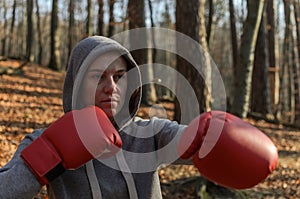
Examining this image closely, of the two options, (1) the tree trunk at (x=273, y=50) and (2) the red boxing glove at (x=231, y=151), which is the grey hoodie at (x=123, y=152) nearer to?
(2) the red boxing glove at (x=231, y=151)

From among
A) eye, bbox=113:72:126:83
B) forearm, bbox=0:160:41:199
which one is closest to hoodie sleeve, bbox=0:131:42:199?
forearm, bbox=0:160:41:199

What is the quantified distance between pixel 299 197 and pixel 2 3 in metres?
30.1

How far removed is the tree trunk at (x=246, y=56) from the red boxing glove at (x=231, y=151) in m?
7.19

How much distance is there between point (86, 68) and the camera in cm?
184

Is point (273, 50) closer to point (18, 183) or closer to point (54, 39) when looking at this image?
point (54, 39)

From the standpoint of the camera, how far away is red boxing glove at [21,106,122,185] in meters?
1.52

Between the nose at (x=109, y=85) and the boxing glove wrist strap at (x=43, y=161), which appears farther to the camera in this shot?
the nose at (x=109, y=85)

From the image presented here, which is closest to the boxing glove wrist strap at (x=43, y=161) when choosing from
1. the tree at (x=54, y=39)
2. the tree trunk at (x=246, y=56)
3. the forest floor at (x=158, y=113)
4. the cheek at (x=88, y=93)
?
the cheek at (x=88, y=93)

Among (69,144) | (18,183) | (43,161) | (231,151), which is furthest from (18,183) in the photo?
(231,151)

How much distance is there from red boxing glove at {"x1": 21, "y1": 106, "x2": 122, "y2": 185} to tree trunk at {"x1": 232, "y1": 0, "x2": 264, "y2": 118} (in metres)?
7.34

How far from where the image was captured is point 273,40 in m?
13.7

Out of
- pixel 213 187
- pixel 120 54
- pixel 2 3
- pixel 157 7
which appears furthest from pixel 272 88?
pixel 2 3

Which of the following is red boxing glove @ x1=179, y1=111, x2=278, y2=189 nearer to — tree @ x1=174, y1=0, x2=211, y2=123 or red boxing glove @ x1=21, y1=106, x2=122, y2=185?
red boxing glove @ x1=21, y1=106, x2=122, y2=185

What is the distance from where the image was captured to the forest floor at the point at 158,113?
17.8 ft
